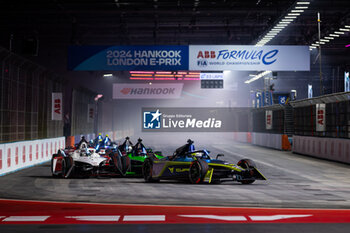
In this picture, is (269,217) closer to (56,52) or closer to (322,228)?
(322,228)

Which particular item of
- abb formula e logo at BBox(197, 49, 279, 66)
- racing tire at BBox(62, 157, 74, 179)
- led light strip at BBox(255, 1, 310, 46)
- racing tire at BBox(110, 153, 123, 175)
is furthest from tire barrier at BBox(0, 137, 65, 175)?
led light strip at BBox(255, 1, 310, 46)

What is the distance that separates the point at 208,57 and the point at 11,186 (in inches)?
549

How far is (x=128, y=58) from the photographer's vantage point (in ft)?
85.9

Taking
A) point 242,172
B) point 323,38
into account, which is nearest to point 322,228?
point 242,172

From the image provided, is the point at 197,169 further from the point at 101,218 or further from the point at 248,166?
the point at 101,218

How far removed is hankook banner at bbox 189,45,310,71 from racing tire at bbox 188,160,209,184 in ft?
38.5

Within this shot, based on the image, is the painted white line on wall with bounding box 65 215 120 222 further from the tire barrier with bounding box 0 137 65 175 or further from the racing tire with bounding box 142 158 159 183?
the tire barrier with bounding box 0 137 65 175

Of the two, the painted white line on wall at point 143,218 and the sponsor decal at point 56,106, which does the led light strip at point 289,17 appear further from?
the painted white line on wall at point 143,218

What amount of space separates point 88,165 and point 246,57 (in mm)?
11662

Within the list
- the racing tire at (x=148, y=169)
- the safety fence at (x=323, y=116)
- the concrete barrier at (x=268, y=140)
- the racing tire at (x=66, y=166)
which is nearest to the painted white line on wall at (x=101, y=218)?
the racing tire at (x=148, y=169)

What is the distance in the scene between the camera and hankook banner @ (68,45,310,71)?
85.2 feet

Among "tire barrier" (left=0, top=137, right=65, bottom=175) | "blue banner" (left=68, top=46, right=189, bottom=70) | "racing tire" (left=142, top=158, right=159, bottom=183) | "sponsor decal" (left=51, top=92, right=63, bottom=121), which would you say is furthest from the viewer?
"sponsor decal" (left=51, top=92, right=63, bottom=121)

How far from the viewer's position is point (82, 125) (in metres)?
38.1

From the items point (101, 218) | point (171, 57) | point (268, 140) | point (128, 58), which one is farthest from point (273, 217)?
point (268, 140)
